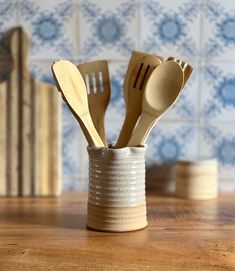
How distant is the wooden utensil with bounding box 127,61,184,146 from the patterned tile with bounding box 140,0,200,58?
0.25 metres

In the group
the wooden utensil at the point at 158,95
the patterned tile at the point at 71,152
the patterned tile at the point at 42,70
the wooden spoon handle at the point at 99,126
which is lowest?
the patterned tile at the point at 71,152

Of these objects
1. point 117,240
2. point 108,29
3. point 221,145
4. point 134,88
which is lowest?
point 117,240

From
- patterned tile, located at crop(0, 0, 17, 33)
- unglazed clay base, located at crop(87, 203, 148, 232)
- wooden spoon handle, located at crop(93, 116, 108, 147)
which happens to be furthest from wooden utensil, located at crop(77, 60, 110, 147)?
patterned tile, located at crop(0, 0, 17, 33)

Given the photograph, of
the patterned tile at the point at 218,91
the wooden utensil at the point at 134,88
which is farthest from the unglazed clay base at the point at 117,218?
the patterned tile at the point at 218,91

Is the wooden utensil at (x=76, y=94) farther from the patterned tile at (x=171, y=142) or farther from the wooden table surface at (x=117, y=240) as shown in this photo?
the patterned tile at (x=171, y=142)

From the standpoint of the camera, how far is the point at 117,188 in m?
0.68

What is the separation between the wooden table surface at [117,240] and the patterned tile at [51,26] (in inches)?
11.8

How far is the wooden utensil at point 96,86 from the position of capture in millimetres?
774

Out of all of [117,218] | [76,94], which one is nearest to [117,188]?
[117,218]

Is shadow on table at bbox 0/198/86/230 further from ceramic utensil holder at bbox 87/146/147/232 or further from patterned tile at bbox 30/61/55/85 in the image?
patterned tile at bbox 30/61/55/85

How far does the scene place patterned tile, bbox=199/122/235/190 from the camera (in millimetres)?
974

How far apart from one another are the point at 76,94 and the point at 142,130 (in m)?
0.11

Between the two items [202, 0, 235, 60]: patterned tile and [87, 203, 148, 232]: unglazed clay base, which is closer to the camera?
[87, 203, 148, 232]: unglazed clay base

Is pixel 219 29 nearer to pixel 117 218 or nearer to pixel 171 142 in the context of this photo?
pixel 171 142
